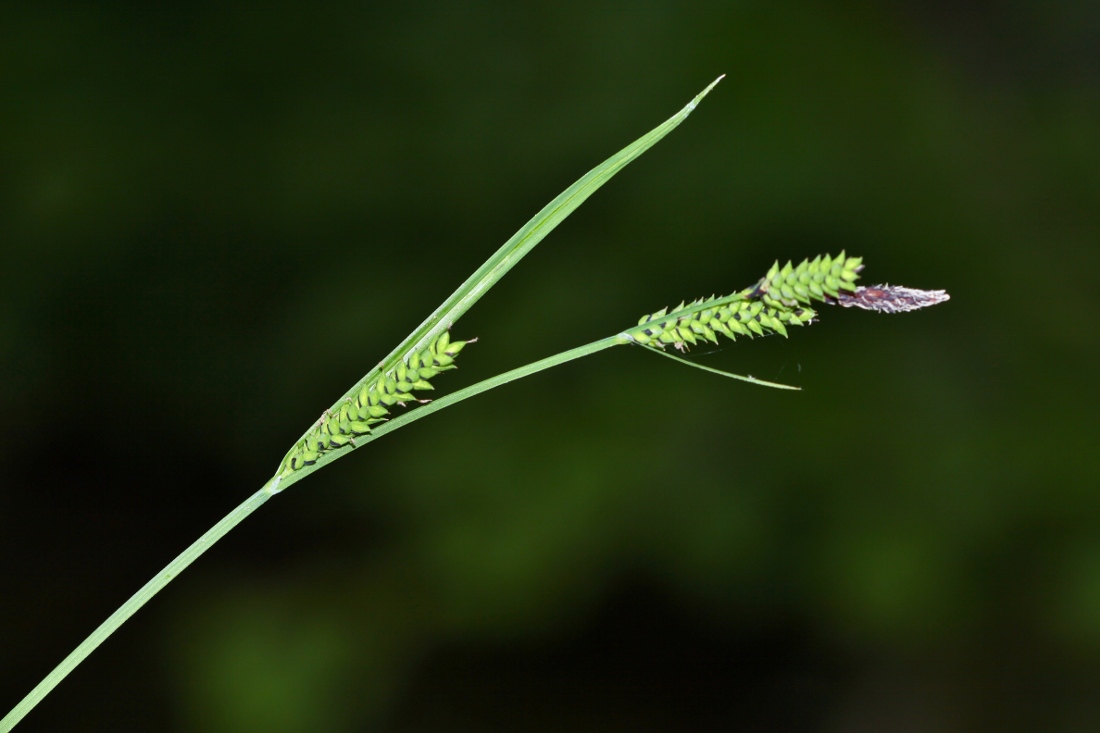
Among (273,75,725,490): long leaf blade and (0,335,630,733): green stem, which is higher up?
(273,75,725,490): long leaf blade

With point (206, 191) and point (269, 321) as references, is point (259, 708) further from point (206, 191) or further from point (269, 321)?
point (206, 191)

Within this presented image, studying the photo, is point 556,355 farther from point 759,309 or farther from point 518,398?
point 518,398

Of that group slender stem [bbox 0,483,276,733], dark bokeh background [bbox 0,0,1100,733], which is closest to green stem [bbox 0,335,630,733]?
slender stem [bbox 0,483,276,733]

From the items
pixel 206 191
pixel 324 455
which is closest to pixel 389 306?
pixel 206 191

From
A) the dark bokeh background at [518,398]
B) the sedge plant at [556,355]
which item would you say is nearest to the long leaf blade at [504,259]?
the sedge plant at [556,355]

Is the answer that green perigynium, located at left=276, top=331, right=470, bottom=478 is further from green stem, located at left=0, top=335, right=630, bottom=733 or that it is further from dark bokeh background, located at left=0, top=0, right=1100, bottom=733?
dark bokeh background, located at left=0, top=0, right=1100, bottom=733

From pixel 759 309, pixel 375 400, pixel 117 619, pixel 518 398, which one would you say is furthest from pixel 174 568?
pixel 518 398
